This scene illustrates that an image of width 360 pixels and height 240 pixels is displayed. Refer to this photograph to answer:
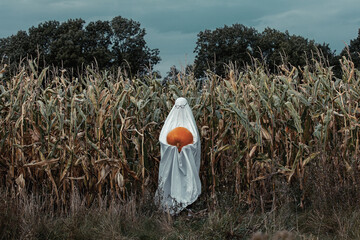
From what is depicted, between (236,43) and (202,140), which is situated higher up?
(236,43)

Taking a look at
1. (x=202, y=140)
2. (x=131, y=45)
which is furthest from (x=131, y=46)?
(x=202, y=140)

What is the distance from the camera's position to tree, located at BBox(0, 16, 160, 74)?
30766 millimetres

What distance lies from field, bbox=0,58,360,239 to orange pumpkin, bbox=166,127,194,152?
412 millimetres

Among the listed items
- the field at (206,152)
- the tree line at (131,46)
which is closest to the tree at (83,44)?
the tree line at (131,46)

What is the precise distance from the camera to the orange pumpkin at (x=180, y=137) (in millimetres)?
5672

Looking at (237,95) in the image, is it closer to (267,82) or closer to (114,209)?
(267,82)

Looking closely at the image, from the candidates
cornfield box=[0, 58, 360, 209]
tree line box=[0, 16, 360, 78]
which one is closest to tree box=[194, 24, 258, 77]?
tree line box=[0, 16, 360, 78]

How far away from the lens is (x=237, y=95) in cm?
618

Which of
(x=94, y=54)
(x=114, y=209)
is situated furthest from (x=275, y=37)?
(x=114, y=209)

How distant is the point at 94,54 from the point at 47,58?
3.18m

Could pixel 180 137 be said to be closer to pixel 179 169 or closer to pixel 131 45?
pixel 179 169

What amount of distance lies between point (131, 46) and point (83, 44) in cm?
369

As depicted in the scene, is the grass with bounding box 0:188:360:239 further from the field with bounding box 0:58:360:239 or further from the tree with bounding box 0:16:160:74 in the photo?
the tree with bounding box 0:16:160:74

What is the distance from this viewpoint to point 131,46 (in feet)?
113
